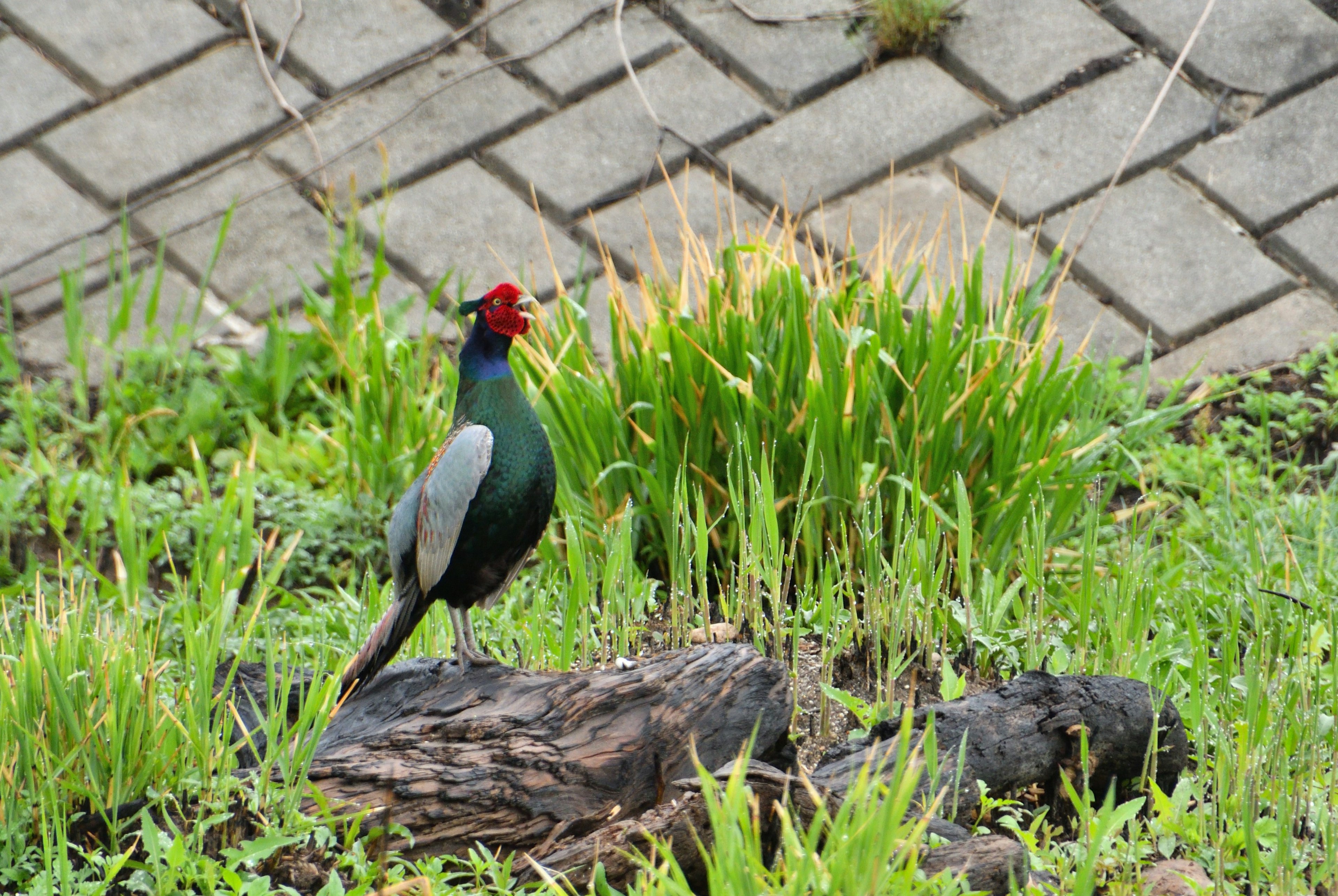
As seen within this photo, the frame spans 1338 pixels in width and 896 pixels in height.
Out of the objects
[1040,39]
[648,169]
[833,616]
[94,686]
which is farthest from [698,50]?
[94,686]

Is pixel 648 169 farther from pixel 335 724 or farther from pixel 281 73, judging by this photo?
pixel 335 724

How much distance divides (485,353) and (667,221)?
180cm

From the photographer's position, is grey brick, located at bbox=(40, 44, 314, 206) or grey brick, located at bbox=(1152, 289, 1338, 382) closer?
grey brick, located at bbox=(1152, 289, 1338, 382)

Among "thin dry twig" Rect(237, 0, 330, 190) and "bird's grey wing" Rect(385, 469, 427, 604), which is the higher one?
"thin dry twig" Rect(237, 0, 330, 190)

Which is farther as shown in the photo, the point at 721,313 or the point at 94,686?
the point at 721,313

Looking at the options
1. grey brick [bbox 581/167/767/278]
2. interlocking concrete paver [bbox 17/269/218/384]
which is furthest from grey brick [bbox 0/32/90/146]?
grey brick [bbox 581/167/767/278]

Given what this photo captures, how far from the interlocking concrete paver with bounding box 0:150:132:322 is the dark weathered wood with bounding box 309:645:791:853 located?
2131 mm

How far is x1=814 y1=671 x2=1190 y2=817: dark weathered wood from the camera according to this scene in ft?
5.85

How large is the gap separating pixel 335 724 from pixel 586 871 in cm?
51

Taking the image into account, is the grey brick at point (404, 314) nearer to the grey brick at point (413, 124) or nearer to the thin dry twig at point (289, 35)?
the grey brick at point (413, 124)

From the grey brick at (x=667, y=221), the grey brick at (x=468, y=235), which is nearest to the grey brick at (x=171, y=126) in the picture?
the grey brick at (x=468, y=235)

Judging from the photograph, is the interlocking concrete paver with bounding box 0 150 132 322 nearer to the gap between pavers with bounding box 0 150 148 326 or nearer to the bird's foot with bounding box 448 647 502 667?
the gap between pavers with bounding box 0 150 148 326

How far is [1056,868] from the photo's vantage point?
166cm

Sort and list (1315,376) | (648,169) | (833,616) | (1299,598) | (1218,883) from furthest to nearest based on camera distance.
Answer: (648,169), (1315,376), (1299,598), (833,616), (1218,883)
